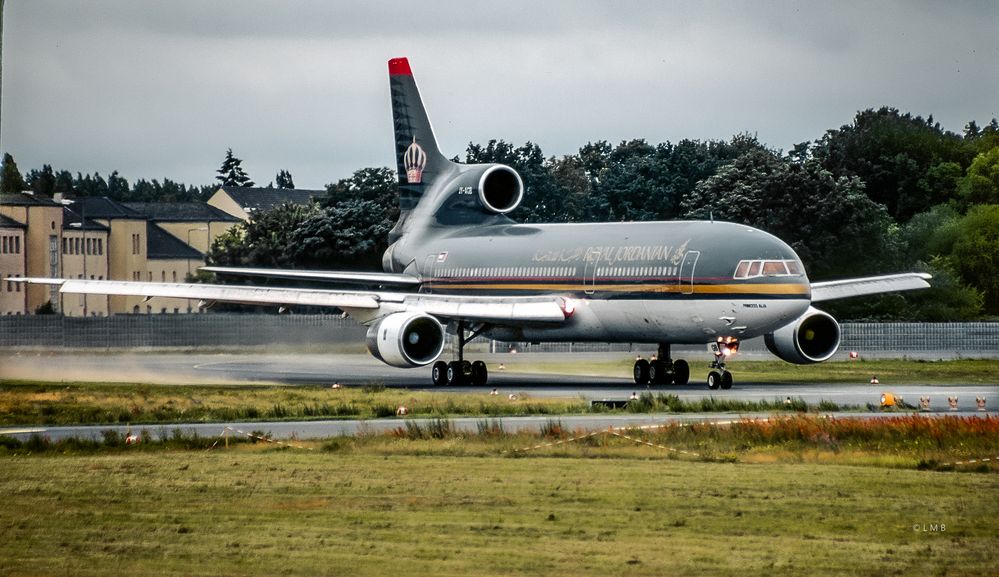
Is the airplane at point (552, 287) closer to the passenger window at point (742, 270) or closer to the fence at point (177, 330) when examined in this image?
the passenger window at point (742, 270)

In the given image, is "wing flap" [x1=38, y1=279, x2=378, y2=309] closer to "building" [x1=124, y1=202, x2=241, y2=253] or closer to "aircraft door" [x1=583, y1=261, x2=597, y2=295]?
"aircraft door" [x1=583, y1=261, x2=597, y2=295]

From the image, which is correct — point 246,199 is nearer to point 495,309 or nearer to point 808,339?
point 495,309

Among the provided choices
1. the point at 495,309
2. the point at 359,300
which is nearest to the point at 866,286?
the point at 495,309

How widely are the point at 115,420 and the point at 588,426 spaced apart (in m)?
11.6

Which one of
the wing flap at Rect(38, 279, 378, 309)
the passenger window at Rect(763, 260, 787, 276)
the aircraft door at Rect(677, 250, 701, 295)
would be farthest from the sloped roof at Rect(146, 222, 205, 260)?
the passenger window at Rect(763, 260, 787, 276)

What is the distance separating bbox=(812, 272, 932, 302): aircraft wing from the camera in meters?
51.4

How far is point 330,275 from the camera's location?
5556 cm

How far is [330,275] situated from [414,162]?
7768mm

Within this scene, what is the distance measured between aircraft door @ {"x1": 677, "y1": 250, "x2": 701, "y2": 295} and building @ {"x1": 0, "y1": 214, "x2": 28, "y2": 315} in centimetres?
1804

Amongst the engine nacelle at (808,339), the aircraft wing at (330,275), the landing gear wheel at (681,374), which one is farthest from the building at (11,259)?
the engine nacelle at (808,339)

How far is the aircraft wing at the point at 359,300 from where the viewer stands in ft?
167

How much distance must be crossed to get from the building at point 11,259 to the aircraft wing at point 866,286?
2383 centimetres

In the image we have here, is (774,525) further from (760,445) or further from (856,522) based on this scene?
(760,445)

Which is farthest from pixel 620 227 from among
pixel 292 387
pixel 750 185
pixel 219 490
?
pixel 750 185
